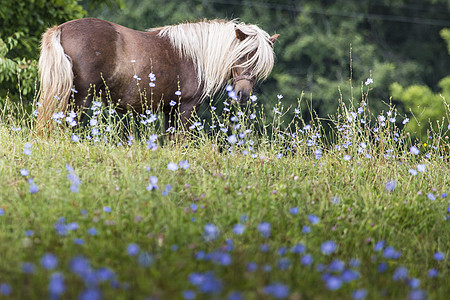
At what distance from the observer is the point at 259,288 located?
2166mm

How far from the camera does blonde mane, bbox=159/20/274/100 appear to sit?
6.21 metres

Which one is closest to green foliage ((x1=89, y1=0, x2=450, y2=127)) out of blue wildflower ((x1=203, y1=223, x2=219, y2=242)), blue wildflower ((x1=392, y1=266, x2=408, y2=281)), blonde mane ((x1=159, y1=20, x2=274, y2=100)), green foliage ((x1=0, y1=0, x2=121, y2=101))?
green foliage ((x1=0, y1=0, x2=121, y2=101))

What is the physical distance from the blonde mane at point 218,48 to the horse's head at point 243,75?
1cm

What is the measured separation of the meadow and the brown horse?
32.5 inches

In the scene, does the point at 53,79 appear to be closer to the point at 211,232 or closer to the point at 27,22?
the point at 211,232

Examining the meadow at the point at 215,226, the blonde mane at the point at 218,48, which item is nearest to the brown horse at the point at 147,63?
the blonde mane at the point at 218,48

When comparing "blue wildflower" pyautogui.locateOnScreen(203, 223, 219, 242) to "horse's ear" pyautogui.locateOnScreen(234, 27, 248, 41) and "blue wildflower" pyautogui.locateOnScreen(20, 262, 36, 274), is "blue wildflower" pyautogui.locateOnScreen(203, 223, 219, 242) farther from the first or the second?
"horse's ear" pyautogui.locateOnScreen(234, 27, 248, 41)

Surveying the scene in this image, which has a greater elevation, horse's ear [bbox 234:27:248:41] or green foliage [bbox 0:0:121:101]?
horse's ear [bbox 234:27:248:41]

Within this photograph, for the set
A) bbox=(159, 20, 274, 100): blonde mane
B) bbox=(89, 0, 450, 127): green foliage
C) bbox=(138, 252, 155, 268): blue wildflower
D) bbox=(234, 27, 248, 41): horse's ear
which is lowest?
bbox=(89, 0, 450, 127): green foliage

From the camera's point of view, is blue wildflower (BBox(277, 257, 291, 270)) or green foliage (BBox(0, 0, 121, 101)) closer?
blue wildflower (BBox(277, 257, 291, 270))

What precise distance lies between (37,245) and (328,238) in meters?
1.71

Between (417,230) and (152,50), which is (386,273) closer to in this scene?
(417,230)

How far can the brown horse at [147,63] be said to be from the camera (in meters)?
5.56

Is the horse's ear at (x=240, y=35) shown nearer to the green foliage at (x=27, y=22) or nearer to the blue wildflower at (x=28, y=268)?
the green foliage at (x=27, y=22)
